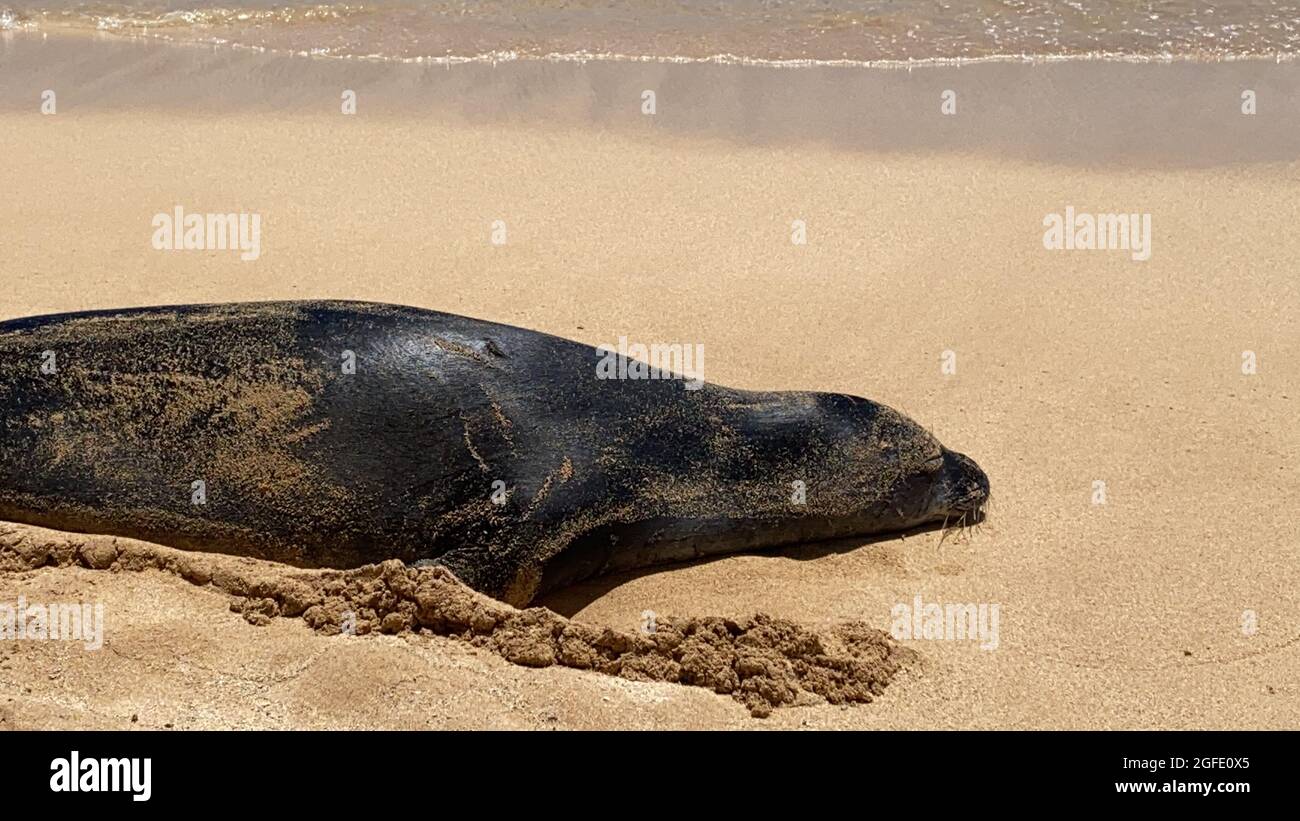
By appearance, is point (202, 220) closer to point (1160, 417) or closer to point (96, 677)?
point (96, 677)

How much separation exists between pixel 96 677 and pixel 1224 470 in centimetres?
421

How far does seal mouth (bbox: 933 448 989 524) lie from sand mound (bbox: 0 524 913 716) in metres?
1.07

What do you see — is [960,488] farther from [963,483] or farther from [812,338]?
[812,338]

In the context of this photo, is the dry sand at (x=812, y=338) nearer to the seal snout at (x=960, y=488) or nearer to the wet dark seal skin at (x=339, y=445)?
the seal snout at (x=960, y=488)

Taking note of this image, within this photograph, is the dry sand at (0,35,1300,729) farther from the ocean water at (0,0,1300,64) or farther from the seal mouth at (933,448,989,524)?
the ocean water at (0,0,1300,64)

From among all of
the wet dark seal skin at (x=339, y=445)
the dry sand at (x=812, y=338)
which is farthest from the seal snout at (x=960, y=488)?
the wet dark seal skin at (x=339, y=445)

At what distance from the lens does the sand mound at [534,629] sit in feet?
13.0

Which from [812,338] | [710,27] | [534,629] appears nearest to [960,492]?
[812,338]

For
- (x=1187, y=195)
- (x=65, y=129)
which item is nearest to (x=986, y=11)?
(x=1187, y=195)

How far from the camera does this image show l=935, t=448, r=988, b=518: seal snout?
516cm

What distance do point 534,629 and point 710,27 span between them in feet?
25.9

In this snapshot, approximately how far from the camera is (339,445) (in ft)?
14.2

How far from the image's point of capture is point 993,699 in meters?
4.01

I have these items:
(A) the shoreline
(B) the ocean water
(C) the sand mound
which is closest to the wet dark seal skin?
(C) the sand mound
